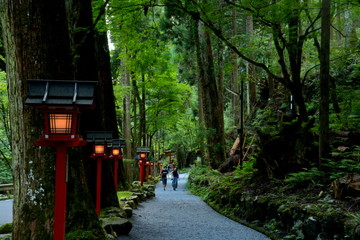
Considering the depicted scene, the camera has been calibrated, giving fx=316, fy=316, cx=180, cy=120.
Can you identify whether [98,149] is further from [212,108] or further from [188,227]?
[212,108]

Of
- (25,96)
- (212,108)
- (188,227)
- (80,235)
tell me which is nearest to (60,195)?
(80,235)

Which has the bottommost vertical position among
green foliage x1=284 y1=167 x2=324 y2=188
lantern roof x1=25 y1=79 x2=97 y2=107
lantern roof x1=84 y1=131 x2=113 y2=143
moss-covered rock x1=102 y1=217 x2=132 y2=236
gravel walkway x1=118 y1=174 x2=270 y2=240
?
gravel walkway x1=118 y1=174 x2=270 y2=240

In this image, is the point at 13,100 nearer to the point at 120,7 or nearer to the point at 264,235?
the point at 120,7

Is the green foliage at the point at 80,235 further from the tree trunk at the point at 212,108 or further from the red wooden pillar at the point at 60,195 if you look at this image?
the tree trunk at the point at 212,108

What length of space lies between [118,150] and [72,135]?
7.92 m

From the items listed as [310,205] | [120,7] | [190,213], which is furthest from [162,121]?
[310,205]

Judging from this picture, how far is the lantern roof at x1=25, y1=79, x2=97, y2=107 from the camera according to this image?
136 inches

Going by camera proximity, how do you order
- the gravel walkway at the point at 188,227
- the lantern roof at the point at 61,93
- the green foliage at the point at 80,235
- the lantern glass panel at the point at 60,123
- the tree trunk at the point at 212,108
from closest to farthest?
the lantern roof at the point at 61,93 → the lantern glass panel at the point at 60,123 → the green foliage at the point at 80,235 → the gravel walkway at the point at 188,227 → the tree trunk at the point at 212,108

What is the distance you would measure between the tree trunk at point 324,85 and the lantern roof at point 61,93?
578 centimetres

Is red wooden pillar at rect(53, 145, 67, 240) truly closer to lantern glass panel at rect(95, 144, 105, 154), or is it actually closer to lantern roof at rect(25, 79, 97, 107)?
lantern roof at rect(25, 79, 97, 107)

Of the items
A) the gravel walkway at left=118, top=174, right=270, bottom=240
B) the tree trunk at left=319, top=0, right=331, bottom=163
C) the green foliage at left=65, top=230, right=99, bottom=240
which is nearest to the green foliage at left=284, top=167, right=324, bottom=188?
the tree trunk at left=319, top=0, right=331, bottom=163

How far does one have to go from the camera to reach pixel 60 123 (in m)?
3.59

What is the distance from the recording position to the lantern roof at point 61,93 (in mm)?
3445

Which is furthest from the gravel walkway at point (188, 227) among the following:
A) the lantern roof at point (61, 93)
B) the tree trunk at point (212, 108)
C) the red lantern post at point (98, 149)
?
the tree trunk at point (212, 108)
